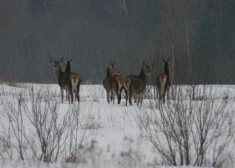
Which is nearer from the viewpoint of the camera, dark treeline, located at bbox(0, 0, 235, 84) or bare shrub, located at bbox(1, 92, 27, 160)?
bare shrub, located at bbox(1, 92, 27, 160)

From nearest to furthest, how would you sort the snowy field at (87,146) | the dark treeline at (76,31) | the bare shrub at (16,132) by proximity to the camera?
the snowy field at (87,146) → the bare shrub at (16,132) → the dark treeline at (76,31)

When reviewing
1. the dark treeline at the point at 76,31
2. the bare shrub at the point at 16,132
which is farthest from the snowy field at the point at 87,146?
the dark treeline at the point at 76,31

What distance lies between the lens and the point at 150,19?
5112 cm

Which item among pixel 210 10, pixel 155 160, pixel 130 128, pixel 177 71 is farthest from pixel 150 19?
pixel 155 160

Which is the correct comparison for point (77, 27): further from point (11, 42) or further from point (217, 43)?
point (217, 43)

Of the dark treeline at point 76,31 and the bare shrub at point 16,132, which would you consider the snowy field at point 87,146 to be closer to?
the bare shrub at point 16,132

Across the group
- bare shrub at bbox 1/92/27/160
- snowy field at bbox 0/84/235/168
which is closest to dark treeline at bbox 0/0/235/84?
bare shrub at bbox 1/92/27/160

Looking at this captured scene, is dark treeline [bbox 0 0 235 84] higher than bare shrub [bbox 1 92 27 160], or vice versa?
dark treeline [bbox 0 0 235 84]

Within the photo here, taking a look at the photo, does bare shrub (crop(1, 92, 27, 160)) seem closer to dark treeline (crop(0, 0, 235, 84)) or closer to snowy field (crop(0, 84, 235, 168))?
snowy field (crop(0, 84, 235, 168))

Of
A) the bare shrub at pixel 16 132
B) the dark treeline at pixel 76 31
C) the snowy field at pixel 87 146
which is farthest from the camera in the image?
the dark treeline at pixel 76 31

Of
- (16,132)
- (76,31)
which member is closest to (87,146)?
(16,132)

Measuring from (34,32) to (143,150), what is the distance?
4628 cm

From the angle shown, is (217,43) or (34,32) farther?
(34,32)

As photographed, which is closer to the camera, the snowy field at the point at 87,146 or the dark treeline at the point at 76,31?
the snowy field at the point at 87,146
